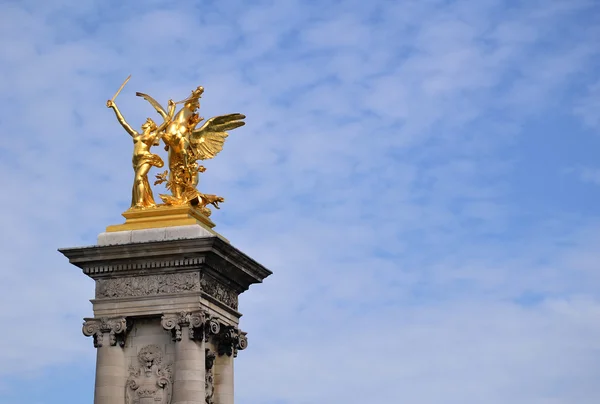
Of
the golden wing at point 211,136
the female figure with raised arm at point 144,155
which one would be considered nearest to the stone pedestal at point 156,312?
the female figure with raised arm at point 144,155

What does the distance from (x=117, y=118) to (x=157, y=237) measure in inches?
139

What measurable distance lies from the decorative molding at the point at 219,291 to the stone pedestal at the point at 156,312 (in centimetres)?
2

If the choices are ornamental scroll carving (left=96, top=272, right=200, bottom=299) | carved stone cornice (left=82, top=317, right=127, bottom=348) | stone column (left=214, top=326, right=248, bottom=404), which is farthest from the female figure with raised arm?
stone column (left=214, top=326, right=248, bottom=404)

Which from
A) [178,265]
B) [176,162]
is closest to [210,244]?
[178,265]

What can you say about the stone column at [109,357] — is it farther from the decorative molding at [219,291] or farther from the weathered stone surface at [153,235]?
the decorative molding at [219,291]

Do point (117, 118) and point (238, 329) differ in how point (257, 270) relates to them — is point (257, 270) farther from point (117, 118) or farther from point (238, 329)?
point (117, 118)

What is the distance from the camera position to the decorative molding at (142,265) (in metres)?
28.2

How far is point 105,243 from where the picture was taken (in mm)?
28797

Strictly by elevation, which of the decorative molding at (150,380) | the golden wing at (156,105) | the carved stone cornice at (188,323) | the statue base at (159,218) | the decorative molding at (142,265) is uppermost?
the golden wing at (156,105)

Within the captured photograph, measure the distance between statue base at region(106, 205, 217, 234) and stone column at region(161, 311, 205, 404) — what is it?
2.18 m

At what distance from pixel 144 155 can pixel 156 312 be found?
12.8 ft

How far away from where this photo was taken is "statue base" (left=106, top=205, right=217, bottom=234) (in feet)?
94.8

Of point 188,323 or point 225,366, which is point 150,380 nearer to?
point 188,323

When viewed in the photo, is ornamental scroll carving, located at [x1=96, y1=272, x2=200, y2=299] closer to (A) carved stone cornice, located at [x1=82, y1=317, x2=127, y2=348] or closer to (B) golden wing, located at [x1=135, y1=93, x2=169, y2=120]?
(A) carved stone cornice, located at [x1=82, y1=317, x2=127, y2=348]
